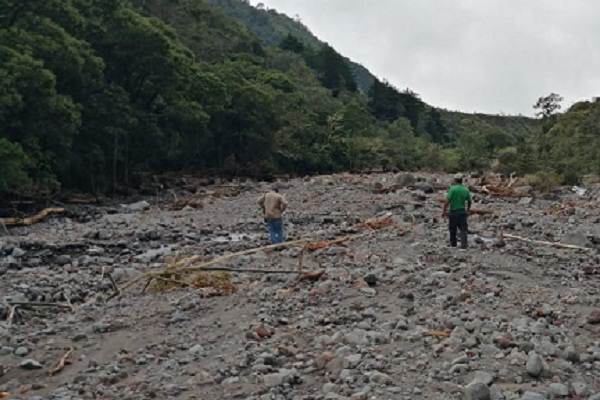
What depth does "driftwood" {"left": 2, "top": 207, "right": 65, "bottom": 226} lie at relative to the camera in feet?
70.5

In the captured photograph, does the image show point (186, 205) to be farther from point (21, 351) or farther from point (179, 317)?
point (21, 351)

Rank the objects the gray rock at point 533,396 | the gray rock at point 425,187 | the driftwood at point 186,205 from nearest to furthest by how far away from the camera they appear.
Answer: the gray rock at point 533,396 → the driftwood at point 186,205 → the gray rock at point 425,187

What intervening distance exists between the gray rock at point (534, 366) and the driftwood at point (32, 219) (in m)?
17.6

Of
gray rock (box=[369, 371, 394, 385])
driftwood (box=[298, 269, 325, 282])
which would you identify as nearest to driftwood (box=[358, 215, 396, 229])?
driftwood (box=[298, 269, 325, 282])

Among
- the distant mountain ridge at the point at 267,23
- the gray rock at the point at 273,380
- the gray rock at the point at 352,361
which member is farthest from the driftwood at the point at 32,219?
the distant mountain ridge at the point at 267,23

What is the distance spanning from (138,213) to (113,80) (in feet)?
35.8

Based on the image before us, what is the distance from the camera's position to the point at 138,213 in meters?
25.6

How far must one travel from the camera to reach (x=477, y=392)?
5996 mm

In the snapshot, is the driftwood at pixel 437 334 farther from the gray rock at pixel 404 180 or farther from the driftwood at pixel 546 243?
the gray rock at pixel 404 180

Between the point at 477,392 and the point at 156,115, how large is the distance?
31.8 m

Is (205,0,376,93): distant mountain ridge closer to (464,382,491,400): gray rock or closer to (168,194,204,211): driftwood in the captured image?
(168,194,204,211): driftwood

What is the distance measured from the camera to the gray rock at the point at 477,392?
599 centimetres

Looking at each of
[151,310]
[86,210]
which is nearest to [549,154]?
[86,210]

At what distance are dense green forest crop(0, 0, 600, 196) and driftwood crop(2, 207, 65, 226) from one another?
1.15m
